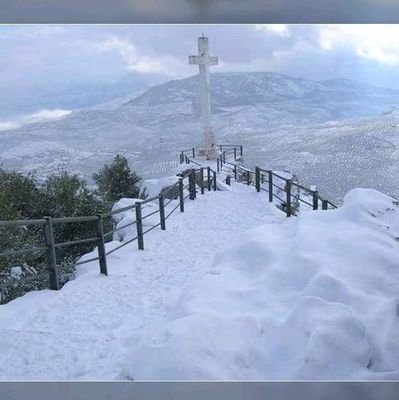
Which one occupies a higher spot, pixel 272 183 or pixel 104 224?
pixel 272 183

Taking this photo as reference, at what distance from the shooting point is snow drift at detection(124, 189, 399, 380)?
147cm

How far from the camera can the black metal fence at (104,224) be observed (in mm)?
2008

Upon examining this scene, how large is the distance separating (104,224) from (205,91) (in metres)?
0.91

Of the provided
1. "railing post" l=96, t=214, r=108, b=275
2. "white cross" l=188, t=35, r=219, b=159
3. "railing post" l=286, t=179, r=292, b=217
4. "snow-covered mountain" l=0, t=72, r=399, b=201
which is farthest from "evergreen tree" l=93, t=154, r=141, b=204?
"railing post" l=286, t=179, r=292, b=217

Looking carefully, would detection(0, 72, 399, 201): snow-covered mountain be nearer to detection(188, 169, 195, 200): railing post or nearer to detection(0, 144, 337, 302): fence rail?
detection(0, 144, 337, 302): fence rail

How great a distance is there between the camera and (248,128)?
6.57ft

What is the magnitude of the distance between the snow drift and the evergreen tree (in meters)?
0.58

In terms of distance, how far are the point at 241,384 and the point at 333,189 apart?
3.07ft

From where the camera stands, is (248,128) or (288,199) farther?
(288,199)

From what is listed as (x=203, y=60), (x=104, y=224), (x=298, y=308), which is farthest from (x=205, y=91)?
(x=298, y=308)

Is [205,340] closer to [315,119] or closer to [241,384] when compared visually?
[241,384]

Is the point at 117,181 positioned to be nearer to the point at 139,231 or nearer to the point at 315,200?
the point at 139,231

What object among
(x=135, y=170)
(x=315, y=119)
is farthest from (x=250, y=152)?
(x=135, y=170)

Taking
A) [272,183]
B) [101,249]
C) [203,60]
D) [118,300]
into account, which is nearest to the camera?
[203,60]
